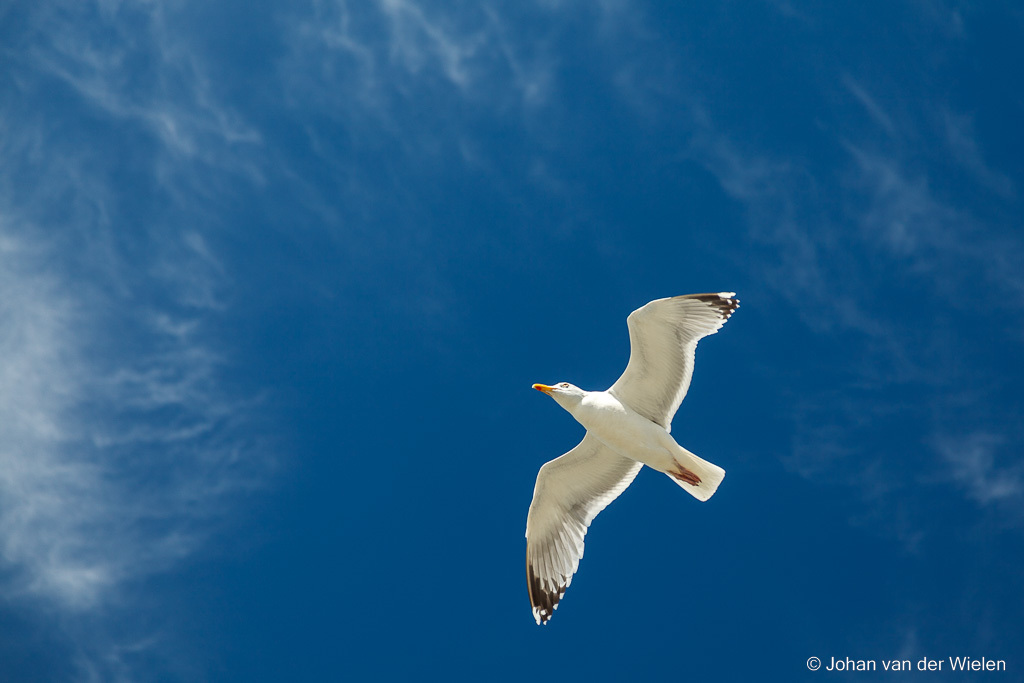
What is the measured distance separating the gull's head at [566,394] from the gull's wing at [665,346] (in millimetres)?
458

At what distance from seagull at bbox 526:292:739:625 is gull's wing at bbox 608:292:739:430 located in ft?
0.04

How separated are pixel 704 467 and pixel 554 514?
236cm

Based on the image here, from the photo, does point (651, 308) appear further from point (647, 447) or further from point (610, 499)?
point (610, 499)

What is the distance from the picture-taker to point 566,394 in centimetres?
1242

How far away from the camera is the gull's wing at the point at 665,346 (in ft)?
38.3

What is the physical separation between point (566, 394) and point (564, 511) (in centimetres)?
178

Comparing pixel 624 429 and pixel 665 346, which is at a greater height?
pixel 665 346

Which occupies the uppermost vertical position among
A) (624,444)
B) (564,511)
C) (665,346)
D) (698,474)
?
(665,346)

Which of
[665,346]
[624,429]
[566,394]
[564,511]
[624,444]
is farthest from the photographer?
[564,511]

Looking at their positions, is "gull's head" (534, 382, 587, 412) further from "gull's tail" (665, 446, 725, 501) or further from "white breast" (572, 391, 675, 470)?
"gull's tail" (665, 446, 725, 501)

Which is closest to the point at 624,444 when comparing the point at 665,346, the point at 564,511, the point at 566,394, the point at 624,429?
the point at 624,429

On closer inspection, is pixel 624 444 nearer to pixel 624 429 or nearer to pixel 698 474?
pixel 624 429

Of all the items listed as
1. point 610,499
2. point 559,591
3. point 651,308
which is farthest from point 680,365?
point 559,591

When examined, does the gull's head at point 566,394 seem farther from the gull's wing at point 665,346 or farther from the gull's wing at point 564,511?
the gull's wing at point 564,511
